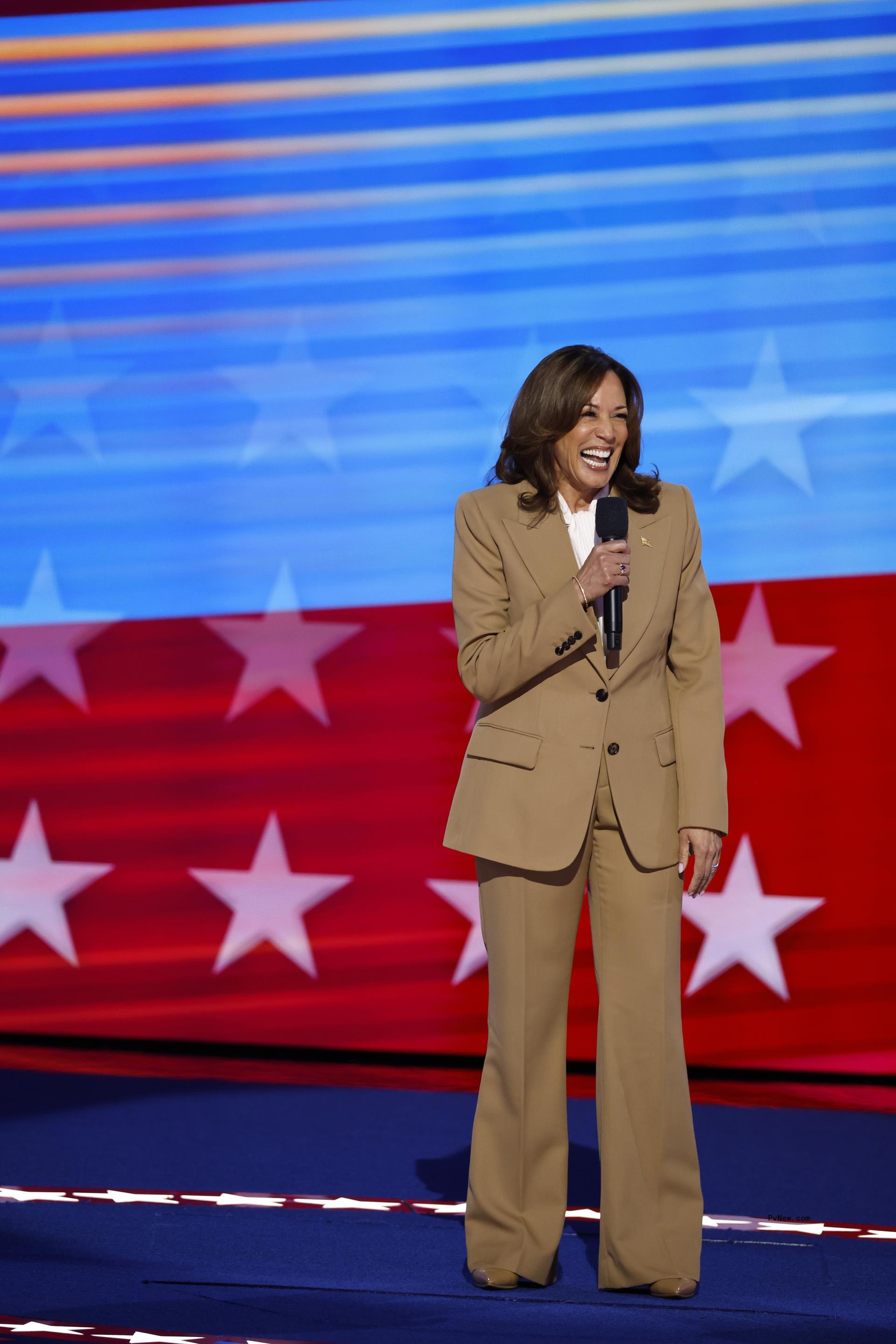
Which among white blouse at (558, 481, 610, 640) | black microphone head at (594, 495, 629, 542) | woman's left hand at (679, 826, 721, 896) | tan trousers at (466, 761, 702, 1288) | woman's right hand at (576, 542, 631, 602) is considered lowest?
tan trousers at (466, 761, 702, 1288)

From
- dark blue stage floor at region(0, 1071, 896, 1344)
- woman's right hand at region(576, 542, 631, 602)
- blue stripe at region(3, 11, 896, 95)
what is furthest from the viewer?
blue stripe at region(3, 11, 896, 95)

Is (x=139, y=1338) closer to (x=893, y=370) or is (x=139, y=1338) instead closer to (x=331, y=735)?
(x=331, y=735)

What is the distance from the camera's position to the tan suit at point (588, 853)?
2.20 metres

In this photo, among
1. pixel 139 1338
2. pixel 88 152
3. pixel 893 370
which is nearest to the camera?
pixel 139 1338

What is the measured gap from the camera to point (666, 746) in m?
2.24

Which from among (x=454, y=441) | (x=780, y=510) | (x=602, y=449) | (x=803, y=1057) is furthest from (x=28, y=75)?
(x=803, y=1057)

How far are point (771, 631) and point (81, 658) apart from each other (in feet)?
5.68

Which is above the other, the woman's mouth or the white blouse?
the woman's mouth

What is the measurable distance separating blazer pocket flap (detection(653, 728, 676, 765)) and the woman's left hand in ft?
0.33

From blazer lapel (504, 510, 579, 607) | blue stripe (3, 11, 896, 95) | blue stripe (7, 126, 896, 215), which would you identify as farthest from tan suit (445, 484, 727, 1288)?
blue stripe (3, 11, 896, 95)

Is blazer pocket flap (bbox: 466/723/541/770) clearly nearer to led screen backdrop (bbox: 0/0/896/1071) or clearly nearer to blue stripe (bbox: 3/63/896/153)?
led screen backdrop (bbox: 0/0/896/1071)

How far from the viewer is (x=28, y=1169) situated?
2.94 metres

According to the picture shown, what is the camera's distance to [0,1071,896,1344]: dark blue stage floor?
215 cm

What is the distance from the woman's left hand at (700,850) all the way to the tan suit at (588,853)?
0.02m
